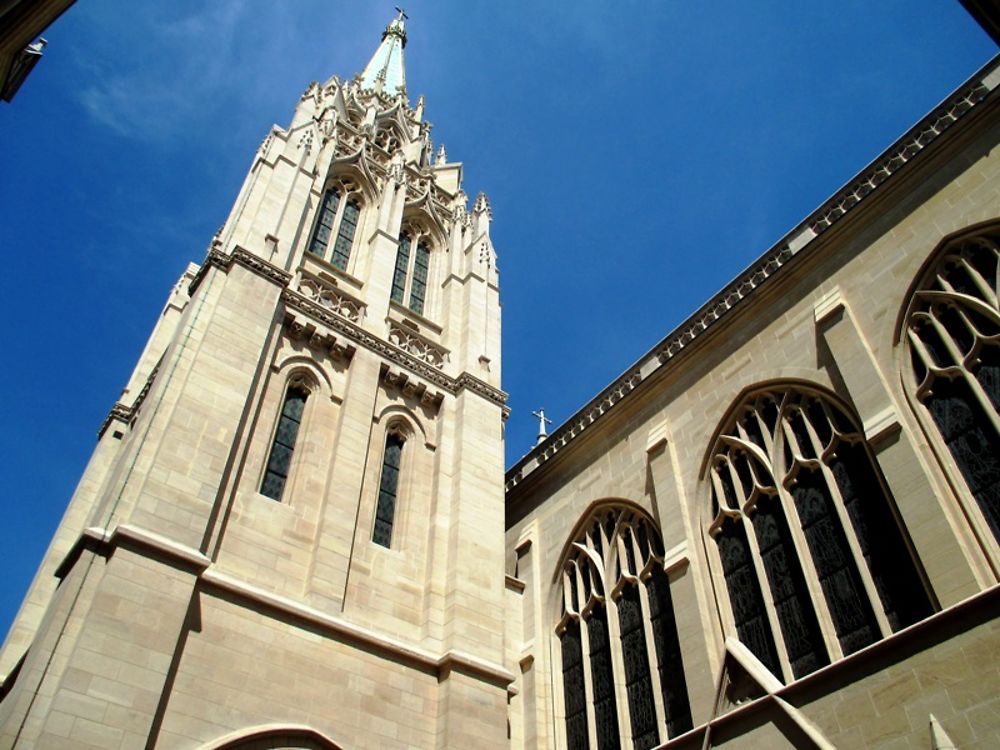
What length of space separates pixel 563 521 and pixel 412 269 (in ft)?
25.6

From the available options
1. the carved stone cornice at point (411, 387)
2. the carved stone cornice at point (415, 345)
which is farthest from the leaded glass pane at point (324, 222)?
the carved stone cornice at point (411, 387)

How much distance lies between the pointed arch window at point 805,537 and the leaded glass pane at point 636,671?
6.62ft

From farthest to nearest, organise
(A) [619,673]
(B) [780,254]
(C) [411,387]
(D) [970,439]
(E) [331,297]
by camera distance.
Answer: (E) [331,297]
(C) [411,387]
(B) [780,254]
(A) [619,673]
(D) [970,439]

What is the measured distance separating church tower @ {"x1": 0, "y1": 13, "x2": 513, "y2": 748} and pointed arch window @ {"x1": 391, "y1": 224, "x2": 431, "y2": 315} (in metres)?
0.10

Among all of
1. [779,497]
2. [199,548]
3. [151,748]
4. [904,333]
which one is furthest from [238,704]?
[904,333]

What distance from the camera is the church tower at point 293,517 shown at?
33.6ft

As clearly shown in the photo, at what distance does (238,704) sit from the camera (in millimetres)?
10773

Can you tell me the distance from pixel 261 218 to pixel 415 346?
13.8 feet

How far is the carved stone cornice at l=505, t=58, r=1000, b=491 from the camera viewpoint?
1357cm

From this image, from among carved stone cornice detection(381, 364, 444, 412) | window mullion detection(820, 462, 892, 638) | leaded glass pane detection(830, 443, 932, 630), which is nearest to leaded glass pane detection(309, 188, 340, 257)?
carved stone cornice detection(381, 364, 444, 412)

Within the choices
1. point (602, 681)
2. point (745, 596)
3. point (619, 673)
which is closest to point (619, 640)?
point (619, 673)

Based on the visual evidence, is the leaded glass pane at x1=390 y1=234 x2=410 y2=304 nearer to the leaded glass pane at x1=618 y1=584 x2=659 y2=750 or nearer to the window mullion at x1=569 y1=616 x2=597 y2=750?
the window mullion at x1=569 y1=616 x2=597 y2=750

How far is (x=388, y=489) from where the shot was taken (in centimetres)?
1567

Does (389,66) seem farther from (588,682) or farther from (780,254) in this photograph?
(588,682)
